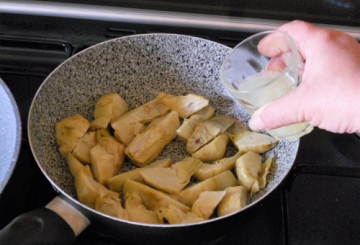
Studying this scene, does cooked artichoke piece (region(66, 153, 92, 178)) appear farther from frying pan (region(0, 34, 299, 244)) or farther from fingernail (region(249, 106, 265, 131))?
fingernail (region(249, 106, 265, 131))

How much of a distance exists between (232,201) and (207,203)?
1.7 inches

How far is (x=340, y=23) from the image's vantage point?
106 centimetres

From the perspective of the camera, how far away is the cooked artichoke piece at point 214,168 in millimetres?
921

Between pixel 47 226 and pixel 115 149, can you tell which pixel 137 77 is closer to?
pixel 115 149

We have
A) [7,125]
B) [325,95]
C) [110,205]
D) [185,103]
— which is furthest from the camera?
[185,103]

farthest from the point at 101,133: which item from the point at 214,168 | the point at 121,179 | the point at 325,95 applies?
the point at 325,95

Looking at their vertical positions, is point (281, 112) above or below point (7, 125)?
above

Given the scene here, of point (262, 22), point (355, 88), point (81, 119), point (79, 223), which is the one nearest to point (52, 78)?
Result: point (81, 119)

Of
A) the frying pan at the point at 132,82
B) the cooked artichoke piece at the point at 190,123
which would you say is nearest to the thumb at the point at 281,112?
the frying pan at the point at 132,82

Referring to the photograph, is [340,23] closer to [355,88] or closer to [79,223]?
[355,88]

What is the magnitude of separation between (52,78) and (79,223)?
1.02 feet

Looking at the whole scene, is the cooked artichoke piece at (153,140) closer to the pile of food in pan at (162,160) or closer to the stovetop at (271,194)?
the pile of food in pan at (162,160)

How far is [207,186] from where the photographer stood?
34.9 inches

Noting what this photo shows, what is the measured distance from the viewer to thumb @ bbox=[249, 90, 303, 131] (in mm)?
698
